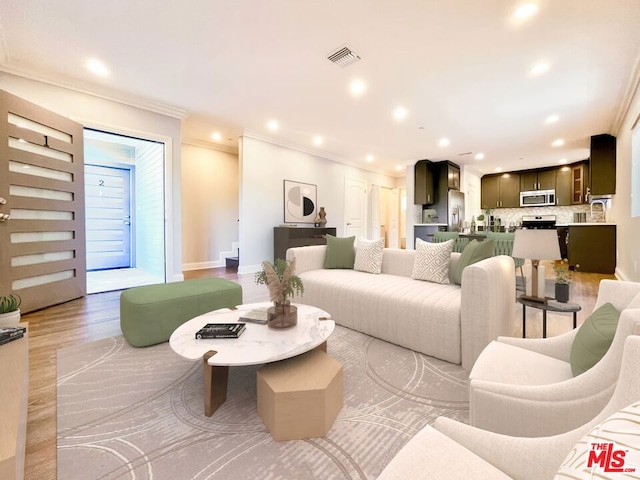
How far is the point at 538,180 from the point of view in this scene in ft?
27.5

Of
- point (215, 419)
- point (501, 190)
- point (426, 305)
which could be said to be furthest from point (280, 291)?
point (501, 190)

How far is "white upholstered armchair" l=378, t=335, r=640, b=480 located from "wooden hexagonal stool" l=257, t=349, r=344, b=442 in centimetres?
64

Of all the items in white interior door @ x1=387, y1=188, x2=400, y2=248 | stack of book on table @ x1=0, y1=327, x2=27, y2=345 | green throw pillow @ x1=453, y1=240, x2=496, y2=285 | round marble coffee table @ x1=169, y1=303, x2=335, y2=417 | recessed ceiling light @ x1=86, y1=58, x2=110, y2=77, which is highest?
recessed ceiling light @ x1=86, y1=58, x2=110, y2=77

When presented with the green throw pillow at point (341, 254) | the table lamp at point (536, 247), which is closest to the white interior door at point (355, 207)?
the green throw pillow at point (341, 254)

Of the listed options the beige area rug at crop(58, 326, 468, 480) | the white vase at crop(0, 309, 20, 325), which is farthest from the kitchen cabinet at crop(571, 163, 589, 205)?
the white vase at crop(0, 309, 20, 325)

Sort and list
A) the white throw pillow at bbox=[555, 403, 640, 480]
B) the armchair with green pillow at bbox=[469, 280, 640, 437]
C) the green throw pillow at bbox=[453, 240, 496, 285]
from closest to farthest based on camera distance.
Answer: the white throw pillow at bbox=[555, 403, 640, 480], the armchair with green pillow at bbox=[469, 280, 640, 437], the green throw pillow at bbox=[453, 240, 496, 285]

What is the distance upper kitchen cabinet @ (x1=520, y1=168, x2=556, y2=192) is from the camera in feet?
26.8

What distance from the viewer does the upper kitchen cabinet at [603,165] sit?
16.5ft

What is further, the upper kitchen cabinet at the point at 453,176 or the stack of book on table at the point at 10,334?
the upper kitchen cabinet at the point at 453,176

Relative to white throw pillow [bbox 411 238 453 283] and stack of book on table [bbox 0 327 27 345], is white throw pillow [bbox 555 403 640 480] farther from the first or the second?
stack of book on table [bbox 0 327 27 345]

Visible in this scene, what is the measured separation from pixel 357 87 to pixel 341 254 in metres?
2.12

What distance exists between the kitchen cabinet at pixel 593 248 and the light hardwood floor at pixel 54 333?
84 centimetres

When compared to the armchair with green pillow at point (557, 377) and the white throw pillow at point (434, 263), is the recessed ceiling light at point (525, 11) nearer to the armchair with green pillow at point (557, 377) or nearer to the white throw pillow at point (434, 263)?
the white throw pillow at point (434, 263)

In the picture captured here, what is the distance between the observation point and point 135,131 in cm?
394
